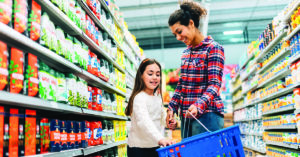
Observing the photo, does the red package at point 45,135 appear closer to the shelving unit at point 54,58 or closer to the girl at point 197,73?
the shelving unit at point 54,58

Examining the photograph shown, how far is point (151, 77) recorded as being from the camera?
242 cm

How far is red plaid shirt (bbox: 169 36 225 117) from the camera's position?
191cm

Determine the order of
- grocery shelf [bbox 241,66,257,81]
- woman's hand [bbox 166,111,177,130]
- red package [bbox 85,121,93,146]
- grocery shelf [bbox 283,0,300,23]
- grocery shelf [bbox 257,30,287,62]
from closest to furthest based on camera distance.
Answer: woman's hand [bbox 166,111,177,130] → red package [bbox 85,121,93,146] → grocery shelf [bbox 283,0,300,23] → grocery shelf [bbox 257,30,287,62] → grocery shelf [bbox 241,66,257,81]

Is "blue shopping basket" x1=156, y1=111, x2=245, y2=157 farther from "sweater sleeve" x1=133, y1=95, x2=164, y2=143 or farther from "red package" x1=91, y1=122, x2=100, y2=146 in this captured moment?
"red package" x1=91, y1=122, x2=100, y2=146

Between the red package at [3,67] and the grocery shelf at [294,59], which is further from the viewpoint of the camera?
the grocery shelf at [294,59]

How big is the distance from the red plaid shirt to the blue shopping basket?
18.7 inches

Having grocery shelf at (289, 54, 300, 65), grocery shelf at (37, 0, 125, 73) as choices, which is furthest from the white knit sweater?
grocery shelf at (289, 54, 300, 65)

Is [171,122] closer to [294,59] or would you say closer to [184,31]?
[184,31]

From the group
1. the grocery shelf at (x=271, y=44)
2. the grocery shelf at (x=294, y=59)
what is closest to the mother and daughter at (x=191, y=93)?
the grocery shelf at (x=294, y=59)

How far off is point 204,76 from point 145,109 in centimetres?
50

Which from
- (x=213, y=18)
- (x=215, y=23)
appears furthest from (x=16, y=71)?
(x=215, y=23)

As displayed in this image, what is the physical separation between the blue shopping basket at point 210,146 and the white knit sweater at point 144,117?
69 cm

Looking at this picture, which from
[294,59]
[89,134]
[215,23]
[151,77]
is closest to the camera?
[151,77]

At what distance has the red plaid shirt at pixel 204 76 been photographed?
1910mm
